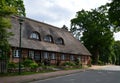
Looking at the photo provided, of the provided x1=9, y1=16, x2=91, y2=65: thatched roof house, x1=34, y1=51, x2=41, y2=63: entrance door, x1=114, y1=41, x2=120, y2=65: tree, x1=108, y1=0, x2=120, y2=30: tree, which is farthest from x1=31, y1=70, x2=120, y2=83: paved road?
x1=114, y1=41, x2=120, y2=65: tree

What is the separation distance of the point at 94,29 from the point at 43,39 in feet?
114

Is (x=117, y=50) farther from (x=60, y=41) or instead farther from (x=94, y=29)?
(x=60, y=41)

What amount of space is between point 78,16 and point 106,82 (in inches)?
2549

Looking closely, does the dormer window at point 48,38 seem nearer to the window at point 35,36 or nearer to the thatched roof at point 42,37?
the thatched roof at point 42,37

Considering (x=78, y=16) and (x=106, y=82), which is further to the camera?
(x=78, y=16)

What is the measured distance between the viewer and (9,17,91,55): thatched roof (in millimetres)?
42525

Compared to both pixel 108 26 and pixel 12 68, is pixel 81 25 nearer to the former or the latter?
pixel 108 26

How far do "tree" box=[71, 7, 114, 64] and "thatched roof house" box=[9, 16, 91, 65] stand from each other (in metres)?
18.9

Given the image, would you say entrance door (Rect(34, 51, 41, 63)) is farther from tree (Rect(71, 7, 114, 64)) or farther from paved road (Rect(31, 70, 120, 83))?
tree (Rect(71, 7, 114, 64))

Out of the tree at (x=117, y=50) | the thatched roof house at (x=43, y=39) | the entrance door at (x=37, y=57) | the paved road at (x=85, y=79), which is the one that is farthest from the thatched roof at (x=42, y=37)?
the tree at (x=117, y=50)

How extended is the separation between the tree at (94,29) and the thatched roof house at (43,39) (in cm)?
1889

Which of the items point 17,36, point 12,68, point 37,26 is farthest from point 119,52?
point 12,68

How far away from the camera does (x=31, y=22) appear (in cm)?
5075

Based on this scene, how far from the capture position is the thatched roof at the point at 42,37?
42.5 metres
